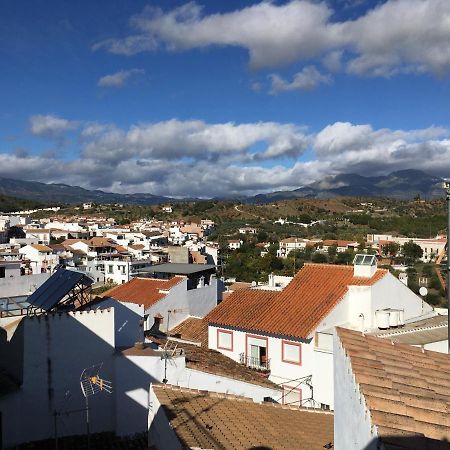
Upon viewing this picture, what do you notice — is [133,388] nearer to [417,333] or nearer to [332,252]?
[417,333]

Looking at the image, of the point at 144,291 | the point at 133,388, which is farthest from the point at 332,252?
the point at 133,388

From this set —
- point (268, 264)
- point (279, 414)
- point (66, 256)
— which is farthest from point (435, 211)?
point (279, 414)

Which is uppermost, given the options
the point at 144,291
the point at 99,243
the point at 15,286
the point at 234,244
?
the point at 99,243

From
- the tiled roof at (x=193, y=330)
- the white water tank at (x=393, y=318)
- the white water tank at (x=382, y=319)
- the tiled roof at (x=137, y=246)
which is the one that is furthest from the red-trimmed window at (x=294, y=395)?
the tiled roof at (x=137, y=246)

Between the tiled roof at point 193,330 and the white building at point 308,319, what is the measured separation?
975 mm

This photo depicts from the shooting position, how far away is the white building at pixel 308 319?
698 inches

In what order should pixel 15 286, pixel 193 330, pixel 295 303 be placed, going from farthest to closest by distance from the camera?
pixel 193 330
pixel 15 286
pixel 295 303

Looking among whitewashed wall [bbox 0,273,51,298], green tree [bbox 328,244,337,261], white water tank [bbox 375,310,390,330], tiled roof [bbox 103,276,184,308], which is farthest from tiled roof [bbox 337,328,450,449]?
green tree [bbox 328,244,337,261]

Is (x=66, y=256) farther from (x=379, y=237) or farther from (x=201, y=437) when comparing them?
(x=201, y=437)

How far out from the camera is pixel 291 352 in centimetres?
1867

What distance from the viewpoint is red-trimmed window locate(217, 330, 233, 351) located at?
2092 cm

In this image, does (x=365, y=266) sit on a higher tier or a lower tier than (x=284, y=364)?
higher

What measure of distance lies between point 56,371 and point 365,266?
492 inches

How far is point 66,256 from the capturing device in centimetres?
6297
